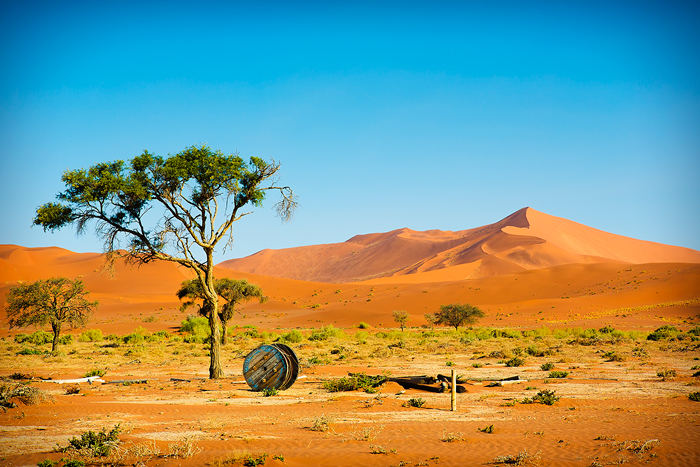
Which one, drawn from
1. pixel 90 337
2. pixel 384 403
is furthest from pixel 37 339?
pixel 384 403

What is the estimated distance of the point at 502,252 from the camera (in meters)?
131

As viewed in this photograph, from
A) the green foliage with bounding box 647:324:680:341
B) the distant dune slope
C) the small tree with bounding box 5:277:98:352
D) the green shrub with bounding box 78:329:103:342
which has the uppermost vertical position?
the distant dune slope

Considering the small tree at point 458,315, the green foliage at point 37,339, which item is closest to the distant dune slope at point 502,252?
the small tree at point 458,315

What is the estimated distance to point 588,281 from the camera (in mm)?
81000

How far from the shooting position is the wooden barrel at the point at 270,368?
15398 mm

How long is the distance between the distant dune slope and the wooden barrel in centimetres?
10096

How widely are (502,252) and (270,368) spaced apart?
12253 centimetres

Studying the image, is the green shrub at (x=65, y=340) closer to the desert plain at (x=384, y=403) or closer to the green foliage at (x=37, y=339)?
the green foliage at (x=37, y=339)

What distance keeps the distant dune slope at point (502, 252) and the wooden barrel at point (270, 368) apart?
10096 centimetres

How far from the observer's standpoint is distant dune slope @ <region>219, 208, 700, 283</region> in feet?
397

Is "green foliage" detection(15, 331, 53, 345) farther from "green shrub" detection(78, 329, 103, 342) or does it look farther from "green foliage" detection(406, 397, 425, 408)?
"green foliage" detection(406, 397, 425, 408)

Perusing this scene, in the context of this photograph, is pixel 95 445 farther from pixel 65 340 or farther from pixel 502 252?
pixel 502 252

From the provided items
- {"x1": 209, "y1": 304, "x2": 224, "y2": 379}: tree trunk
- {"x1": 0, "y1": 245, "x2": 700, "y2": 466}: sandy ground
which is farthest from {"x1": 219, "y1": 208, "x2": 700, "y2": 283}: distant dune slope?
{"x1": 209, "y1": 304, "x2": 224, "y2": 379}: tree trunk

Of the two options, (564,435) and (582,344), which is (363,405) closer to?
(564,435)
